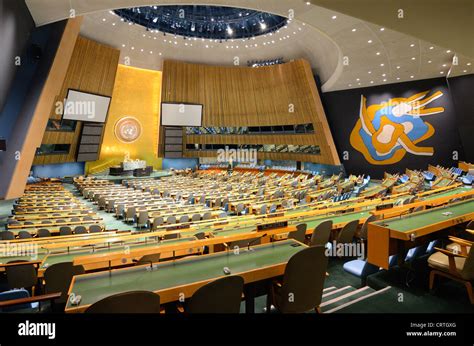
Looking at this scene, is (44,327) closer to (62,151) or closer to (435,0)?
(435,0)

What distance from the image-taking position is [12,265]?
12.9 ft

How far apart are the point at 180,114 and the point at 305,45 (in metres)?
13.6

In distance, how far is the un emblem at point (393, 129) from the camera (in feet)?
62.3

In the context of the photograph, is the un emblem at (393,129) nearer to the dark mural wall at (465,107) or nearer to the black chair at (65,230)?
the dark mural wall at (465,107)

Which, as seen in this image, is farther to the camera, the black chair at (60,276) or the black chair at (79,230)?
the black chair at (79,230)

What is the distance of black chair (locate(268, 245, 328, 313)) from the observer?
251 centimetres

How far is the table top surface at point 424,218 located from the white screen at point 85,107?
77.3 ft

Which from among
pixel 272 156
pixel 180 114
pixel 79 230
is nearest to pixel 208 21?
pixel 180 114

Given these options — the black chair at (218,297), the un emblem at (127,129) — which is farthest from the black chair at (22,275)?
the un emblem at (127,129)

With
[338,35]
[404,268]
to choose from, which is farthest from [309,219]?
[338,35]

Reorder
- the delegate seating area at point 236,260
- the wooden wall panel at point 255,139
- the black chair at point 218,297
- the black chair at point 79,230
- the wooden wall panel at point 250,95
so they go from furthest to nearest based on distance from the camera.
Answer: the wooden wall panel at point 255,139 < the wooden wall panel at point 250,95 < the black chair at point 79,230 < the delegate seating area at point 236,260 < the black chair at point 218,297

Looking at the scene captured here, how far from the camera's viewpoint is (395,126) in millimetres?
20234

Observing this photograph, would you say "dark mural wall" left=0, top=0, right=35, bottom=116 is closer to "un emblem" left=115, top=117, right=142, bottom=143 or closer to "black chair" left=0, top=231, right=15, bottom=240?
"black chair" left=0, top=231, right=15, bottom=240

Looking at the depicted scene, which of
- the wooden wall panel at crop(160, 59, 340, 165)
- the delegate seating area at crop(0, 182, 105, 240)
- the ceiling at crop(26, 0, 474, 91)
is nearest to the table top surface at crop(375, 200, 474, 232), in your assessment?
the ceiling at crop(26, 0, 474, 91)
